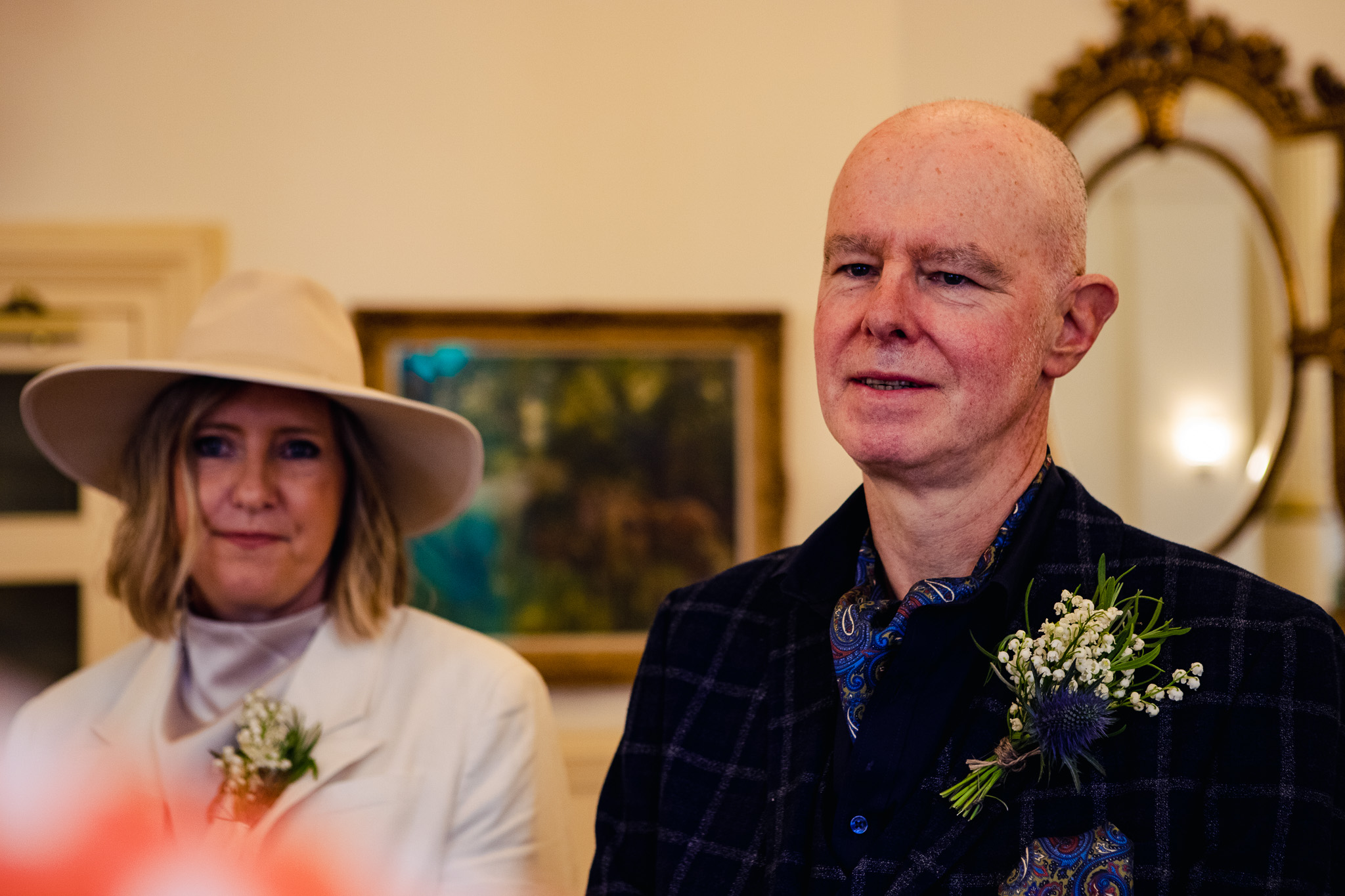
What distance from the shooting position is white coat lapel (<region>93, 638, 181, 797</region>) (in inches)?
69.4

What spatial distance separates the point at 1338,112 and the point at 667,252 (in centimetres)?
183

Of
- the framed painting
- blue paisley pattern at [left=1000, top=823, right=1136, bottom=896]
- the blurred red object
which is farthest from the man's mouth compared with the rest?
the framed painting

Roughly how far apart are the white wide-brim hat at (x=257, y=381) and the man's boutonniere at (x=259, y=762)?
1.63 ft

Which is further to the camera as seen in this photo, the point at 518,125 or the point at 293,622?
the point at 518,125

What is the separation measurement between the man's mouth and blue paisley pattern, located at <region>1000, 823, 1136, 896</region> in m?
0.45

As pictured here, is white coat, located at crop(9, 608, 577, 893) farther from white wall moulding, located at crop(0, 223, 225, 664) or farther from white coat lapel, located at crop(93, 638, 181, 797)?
white wall moulding, located at crop(0, 223, 225, 664)

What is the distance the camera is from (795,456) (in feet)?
10.3

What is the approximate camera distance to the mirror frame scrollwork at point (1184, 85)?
10.1 ft

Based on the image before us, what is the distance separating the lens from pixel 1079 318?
4.09 ft

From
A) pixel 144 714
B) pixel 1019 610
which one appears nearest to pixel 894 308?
pixel 1019 610

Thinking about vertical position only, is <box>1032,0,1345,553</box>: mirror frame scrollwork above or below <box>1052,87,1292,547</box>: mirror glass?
above

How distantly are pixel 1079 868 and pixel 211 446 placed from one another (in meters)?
1.46

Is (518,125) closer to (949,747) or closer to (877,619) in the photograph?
(877,619)

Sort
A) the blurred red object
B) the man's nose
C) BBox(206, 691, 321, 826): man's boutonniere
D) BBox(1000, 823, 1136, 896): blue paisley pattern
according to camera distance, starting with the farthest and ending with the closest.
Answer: BBox(206, 691, 321, 826): man's boutonniere, the man's nose, BBox(1000, 823, 1136, 896): blue paisley pattern, the blurred red object
